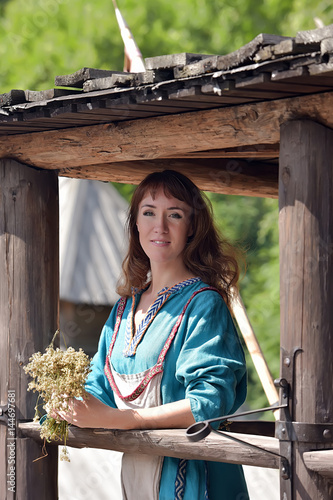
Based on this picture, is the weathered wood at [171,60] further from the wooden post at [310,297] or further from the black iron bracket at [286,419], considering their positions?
the black iron bracket at [286,419]

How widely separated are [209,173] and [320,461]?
7.02ft

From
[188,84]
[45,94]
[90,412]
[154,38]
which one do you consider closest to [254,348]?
[90,412]

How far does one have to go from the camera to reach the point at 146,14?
17500 mm

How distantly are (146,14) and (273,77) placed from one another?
1530 centimetres

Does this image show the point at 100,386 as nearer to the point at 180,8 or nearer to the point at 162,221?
the point at 162,221

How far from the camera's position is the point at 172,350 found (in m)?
3.51

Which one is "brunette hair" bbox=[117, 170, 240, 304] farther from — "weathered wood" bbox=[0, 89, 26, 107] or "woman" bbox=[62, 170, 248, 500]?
"weathered wood" bbox=[0, 89, 26, 107]

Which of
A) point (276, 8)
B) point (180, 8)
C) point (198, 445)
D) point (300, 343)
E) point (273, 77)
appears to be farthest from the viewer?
point (180, 8)

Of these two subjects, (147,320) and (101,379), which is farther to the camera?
(101,379)

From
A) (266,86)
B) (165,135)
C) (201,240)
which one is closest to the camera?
(266,86)

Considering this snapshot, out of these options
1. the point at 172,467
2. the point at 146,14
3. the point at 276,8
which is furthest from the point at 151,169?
the point at 146,14

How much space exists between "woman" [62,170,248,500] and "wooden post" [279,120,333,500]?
0.37 m

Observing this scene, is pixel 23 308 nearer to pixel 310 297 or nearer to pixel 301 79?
pixel 310 297

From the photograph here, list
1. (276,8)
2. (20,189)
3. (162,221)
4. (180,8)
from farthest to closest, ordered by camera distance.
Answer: (180,8)
(276,8)
(20,189)
(162,221)
